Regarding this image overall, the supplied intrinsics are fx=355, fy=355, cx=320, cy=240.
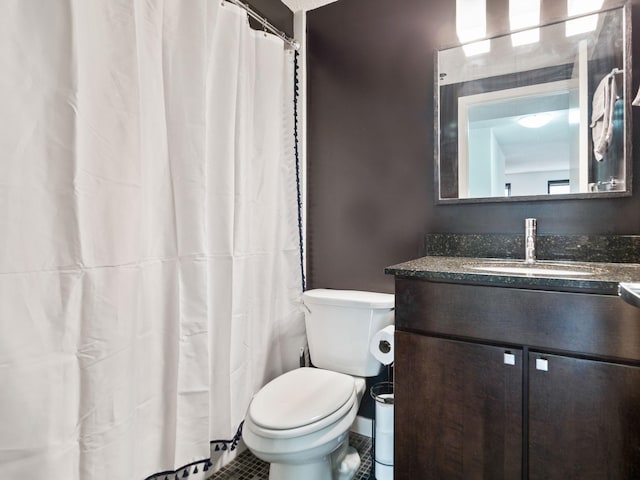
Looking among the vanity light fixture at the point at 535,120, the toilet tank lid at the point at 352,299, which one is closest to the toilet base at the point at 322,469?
the toilet tank lid at the point at 352,299

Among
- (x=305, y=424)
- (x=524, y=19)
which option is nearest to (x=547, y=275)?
(x=305, y=424)

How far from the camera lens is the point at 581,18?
1404 mm

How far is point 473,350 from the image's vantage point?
1.10m

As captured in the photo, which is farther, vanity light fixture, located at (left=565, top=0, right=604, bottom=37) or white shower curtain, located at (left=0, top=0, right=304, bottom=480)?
vanity light fixture, located at (left=565, top=0, right=604, bottom=37)

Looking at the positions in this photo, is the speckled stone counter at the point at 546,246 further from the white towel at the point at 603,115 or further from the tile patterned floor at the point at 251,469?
the tile patterned floor at the point at 251,469

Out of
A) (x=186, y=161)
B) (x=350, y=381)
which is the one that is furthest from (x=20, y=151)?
(x=350, y=381)

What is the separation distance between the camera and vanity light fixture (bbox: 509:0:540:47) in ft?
4.87

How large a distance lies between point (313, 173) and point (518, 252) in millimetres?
1102

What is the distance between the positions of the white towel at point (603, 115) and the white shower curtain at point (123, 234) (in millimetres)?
1401

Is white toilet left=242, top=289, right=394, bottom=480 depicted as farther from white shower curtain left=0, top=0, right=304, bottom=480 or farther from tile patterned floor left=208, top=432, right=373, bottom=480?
white shower curtain left=0, top=0, right=304, bottom=480

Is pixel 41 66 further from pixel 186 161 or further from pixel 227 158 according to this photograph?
pixel 227 158

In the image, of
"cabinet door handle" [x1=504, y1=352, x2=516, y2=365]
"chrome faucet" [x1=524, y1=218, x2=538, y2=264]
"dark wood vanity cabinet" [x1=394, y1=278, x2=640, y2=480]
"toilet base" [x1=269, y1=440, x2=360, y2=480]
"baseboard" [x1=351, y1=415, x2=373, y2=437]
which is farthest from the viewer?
"baseboard" [x1=351, y1=415, x2=373, y2=437]

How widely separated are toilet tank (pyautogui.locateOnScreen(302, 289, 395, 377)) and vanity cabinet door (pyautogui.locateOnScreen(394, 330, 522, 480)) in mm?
331

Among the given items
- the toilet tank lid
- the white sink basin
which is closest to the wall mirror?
the white sink basin
